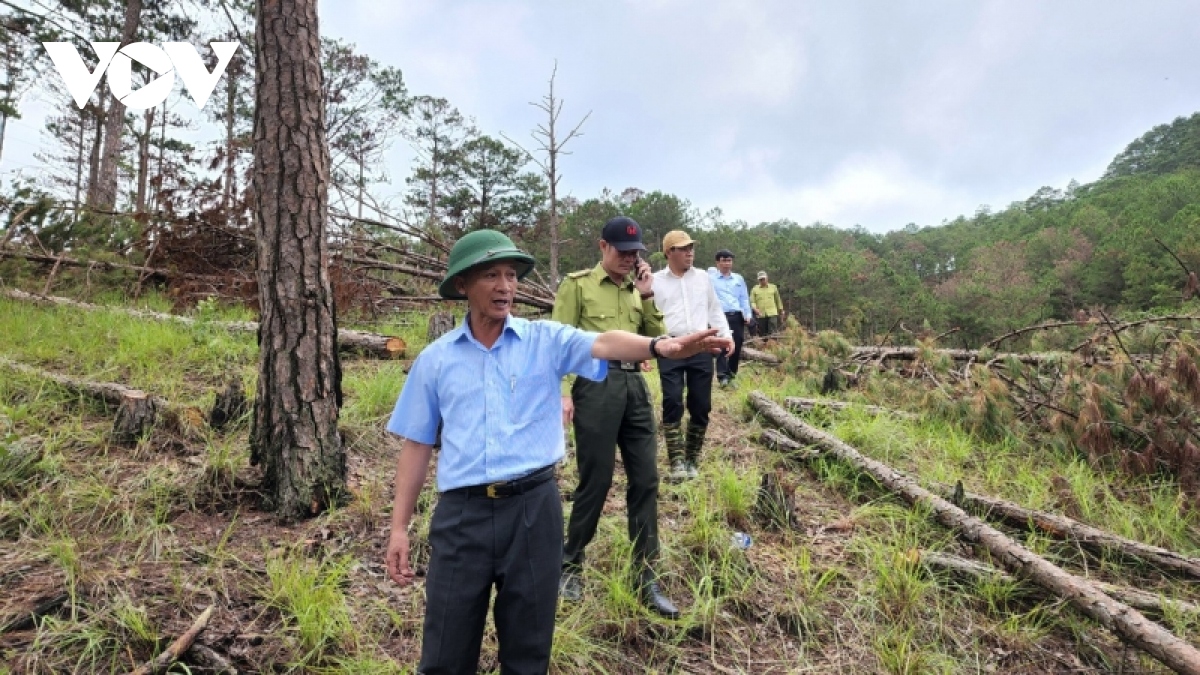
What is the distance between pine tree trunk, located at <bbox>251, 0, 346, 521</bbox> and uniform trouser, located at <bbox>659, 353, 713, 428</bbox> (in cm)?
223

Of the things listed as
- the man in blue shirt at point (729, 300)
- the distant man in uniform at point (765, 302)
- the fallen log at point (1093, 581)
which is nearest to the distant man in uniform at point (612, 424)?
the fallen log at point (1093, 581)

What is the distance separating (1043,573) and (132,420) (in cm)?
537

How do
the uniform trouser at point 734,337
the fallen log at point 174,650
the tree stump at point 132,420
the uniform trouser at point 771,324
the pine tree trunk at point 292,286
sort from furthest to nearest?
the uniform trouser at point 771,324, the uniform trouser at point 734,337, the tree stump at point 132,420, the pine tree trunk at point 292,286, the fallen log at point 174,650

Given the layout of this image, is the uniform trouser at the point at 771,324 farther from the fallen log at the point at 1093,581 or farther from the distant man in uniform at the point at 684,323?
the fallen log at the point at 1093,581

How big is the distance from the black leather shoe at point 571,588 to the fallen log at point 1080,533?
2.72 m

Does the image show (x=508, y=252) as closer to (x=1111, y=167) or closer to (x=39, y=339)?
(x=39, y=339)

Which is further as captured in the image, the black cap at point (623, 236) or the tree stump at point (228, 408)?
the tree stump at point (228, 408)

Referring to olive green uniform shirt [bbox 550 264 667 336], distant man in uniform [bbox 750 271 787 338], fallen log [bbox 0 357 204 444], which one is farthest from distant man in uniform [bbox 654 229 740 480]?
distant man in uniform [bbox 750 271 787 338]

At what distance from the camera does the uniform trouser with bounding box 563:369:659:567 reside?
2783mm

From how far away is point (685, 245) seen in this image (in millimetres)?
4168

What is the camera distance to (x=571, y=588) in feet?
9.53

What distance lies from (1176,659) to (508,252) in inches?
123

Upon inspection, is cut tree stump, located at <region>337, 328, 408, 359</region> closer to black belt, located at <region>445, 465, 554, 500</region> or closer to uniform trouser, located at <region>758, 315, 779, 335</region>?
black belt, located at <region>445, 465, 554, 500</region>

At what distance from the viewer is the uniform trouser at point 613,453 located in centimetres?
278
